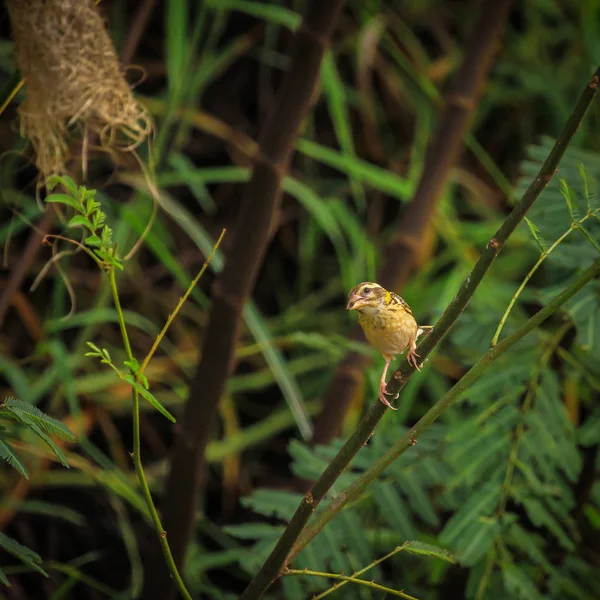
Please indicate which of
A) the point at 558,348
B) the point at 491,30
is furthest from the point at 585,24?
the point at 558,348

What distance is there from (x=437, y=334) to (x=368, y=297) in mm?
467

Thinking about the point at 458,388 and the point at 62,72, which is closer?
the point at 458,388

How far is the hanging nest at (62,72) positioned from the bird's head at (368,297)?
0.76 m

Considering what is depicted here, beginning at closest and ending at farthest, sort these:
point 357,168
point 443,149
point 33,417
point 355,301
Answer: point 33,417
point 355,301
point 443,149
point 357,168

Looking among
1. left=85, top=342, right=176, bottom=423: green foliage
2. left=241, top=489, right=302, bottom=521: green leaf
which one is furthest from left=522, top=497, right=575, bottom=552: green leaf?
left=85, top=342, right=176, bottom=423: green foliage

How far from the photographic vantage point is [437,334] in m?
1.26

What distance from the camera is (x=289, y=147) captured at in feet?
7.06

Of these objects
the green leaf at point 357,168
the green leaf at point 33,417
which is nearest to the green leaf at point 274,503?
the green leaf at point 33,417

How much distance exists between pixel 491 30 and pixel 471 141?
3.73 feet

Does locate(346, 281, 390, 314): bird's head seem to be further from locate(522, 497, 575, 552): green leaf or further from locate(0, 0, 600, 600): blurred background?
locate(522, 497, 575, 552): green leaf

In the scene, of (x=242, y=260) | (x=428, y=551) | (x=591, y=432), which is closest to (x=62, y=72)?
(x=242, y=260)

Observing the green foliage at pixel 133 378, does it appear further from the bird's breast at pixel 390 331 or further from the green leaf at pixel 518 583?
the green leaf at pixel 518 583

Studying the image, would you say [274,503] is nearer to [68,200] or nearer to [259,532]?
[259,532]

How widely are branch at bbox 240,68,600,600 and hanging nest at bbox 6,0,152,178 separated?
1081mm
